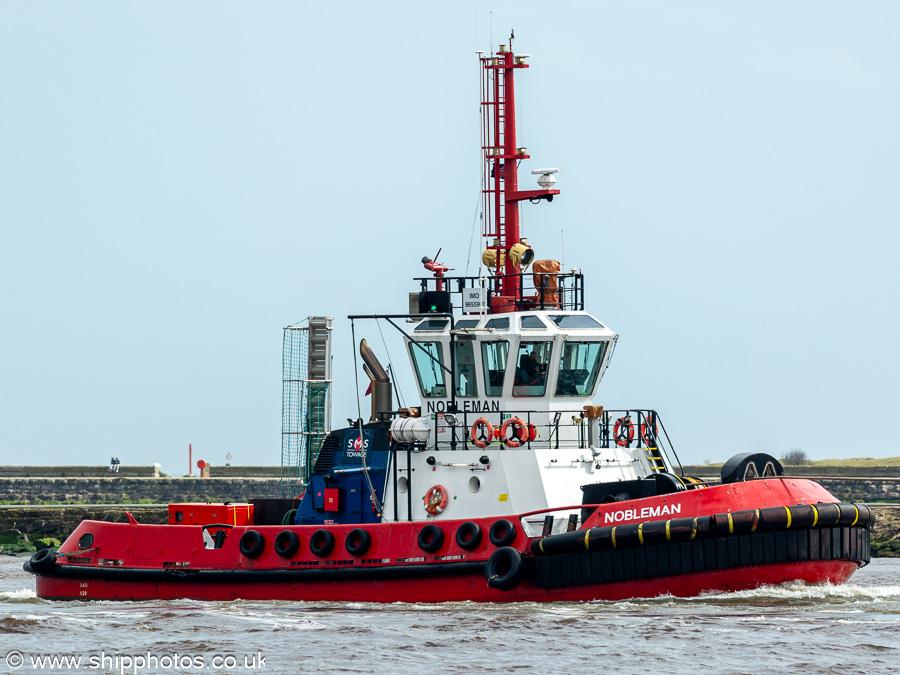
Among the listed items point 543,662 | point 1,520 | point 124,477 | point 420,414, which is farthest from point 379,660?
point 124,477

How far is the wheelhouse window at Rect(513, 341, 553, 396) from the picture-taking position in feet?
53.2

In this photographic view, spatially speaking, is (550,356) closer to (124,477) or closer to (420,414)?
(420,414)

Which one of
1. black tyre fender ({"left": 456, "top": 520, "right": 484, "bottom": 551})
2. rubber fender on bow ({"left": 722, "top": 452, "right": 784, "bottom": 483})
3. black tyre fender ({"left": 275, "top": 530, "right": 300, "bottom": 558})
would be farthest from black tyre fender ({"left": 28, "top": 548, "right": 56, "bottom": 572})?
rubber fender on bow ({"left": 722, "top": 452, "right": 784, "bottom": 483})

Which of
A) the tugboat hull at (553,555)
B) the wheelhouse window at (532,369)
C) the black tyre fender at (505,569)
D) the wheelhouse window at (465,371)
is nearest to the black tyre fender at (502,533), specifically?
the tugboat hull at (553,555)

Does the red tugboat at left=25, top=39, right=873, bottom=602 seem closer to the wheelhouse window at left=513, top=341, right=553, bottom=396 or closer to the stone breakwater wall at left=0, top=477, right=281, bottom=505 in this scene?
the wheelhouse window at left=513, top=341, right=553, bottom=396

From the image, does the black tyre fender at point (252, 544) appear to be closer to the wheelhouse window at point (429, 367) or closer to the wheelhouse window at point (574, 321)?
the wheelhouse window at point (429, 367)

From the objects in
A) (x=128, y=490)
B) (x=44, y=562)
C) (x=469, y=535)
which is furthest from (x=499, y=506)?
(x=128, y=490)

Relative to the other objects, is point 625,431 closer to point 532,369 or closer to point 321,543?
point 532,369

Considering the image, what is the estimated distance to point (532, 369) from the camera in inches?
642

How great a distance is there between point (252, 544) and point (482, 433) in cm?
305

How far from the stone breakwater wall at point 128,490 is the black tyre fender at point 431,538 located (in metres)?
24.4

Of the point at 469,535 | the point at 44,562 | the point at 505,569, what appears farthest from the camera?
the point at 44,562

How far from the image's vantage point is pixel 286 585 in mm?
15883

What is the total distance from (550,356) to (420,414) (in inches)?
73.9
